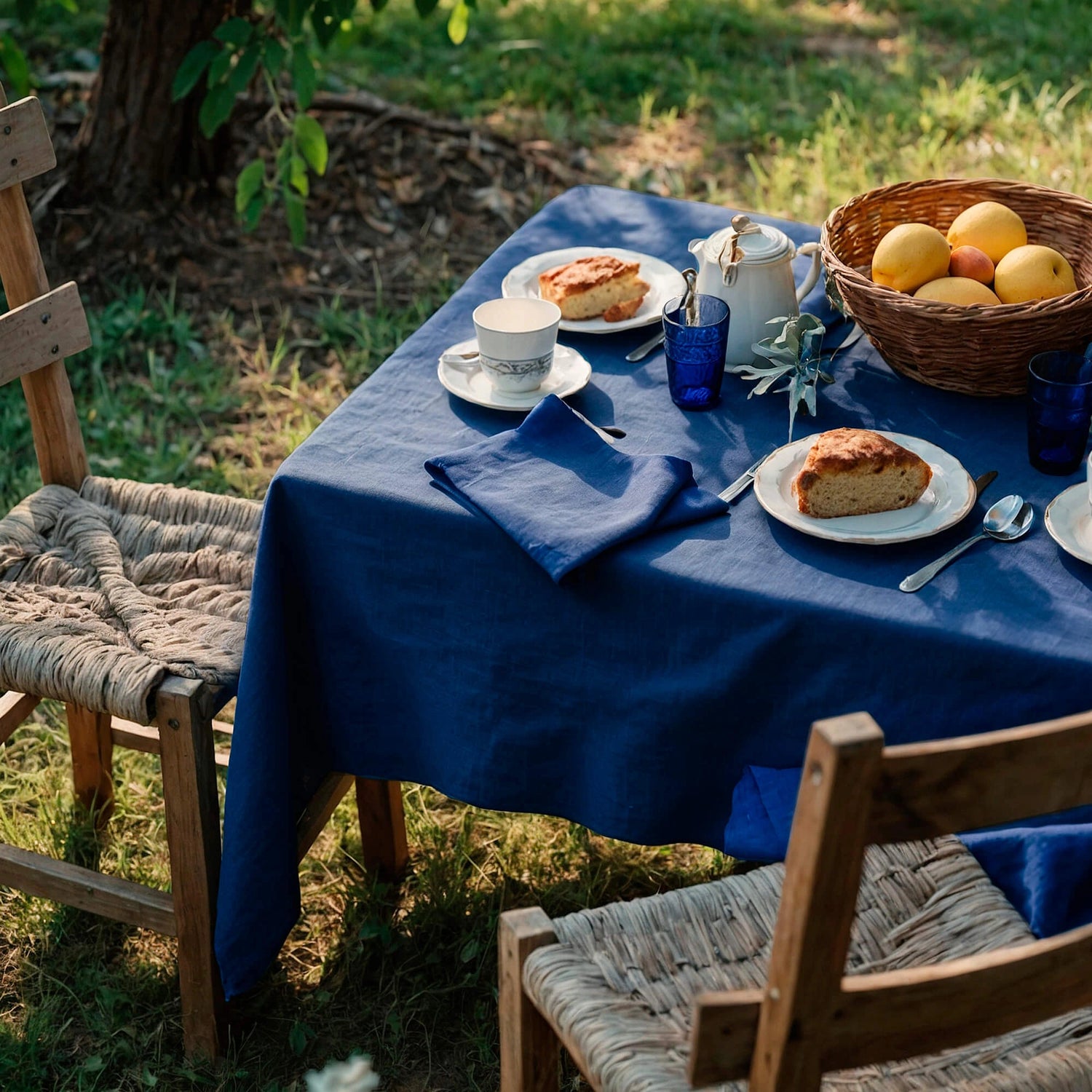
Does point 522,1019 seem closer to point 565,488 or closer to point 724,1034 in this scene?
point 724,1034

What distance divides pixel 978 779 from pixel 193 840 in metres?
1.16

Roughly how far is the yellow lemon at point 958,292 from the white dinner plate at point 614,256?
0.39 m

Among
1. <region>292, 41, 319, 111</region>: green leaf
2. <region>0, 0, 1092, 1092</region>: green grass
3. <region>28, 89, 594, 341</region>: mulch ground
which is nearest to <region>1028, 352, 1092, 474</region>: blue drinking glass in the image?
<region>0, 0, 1092, 1092</region>: green grass

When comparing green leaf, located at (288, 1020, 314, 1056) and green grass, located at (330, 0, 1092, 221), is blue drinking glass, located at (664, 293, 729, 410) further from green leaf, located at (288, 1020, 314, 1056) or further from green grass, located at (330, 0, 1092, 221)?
green grass, located at (330, 0, 1092, 221)

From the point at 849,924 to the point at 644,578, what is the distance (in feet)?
1.76

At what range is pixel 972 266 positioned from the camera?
64.8 inches

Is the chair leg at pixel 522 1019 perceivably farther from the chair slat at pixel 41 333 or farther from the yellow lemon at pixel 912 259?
the chair slat at pixel 41 333

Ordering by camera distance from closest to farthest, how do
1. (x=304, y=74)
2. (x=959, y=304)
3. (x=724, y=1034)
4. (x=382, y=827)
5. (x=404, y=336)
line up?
(x=724, y=1034), (x=959, y=304), (x=382, y=827), (x=304, y=74), (x=404, y=336)

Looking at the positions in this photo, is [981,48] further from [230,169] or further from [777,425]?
[777,425]

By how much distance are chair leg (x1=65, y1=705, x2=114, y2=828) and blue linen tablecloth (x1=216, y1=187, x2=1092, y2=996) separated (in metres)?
0.62

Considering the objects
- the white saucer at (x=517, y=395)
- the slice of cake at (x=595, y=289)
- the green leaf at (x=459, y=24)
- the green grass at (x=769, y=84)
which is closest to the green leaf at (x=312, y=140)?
the green leaf at (x=459, y=24)

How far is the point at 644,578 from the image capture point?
55.1 inches

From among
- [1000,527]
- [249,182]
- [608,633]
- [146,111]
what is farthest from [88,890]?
[146,111]

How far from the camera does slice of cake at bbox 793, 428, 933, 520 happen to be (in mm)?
1421
